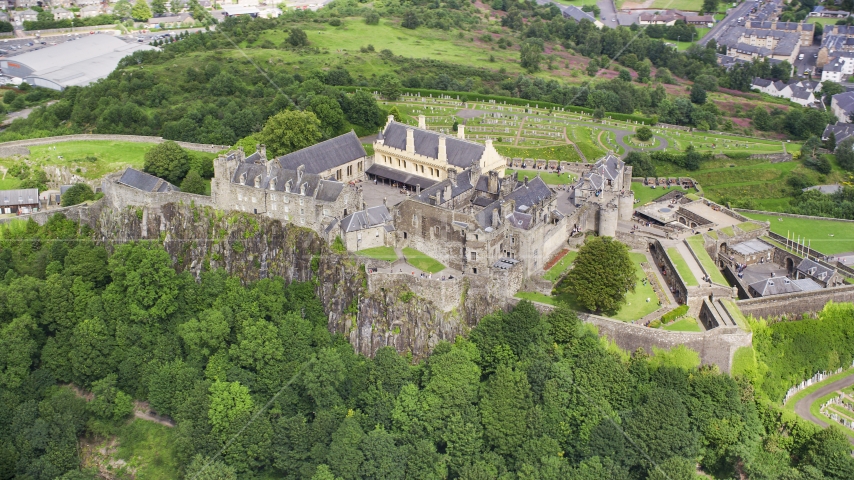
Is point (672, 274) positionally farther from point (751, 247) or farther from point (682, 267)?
point (751, 247)

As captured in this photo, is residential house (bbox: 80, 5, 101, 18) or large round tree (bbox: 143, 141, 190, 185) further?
residential house (bbox: 80, 5, 101, 18)

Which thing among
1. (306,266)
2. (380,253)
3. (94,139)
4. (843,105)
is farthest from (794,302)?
(843,105)

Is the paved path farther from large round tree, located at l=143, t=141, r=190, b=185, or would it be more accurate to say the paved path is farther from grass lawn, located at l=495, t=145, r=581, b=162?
large round tree, located at l=143, t=141, r=190, b=185

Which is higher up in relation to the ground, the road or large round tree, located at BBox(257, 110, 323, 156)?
large round tree, located at BBox(257, 110, 323, 156)

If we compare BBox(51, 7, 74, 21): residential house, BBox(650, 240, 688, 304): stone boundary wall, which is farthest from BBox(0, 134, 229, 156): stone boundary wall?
BBox(51, 7, 74, 21): residential house

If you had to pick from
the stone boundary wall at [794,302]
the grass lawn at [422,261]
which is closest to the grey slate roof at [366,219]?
the grass lawn at [422,261]

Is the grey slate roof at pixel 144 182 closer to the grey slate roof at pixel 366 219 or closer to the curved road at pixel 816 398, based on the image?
the grey slate roof at pixel 366 219
